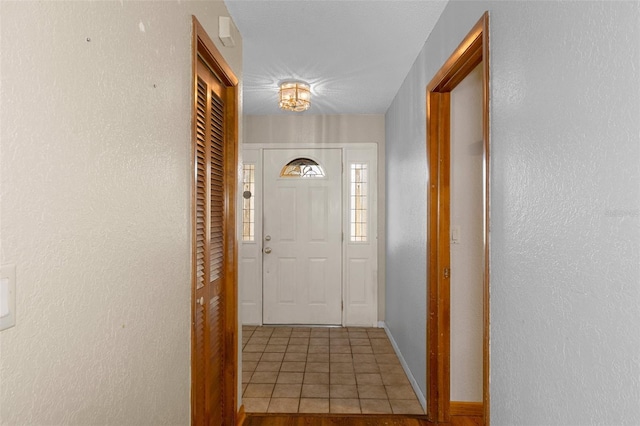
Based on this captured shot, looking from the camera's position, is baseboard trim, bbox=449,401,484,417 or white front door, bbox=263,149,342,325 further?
white front door, bbox=263,149,342,325

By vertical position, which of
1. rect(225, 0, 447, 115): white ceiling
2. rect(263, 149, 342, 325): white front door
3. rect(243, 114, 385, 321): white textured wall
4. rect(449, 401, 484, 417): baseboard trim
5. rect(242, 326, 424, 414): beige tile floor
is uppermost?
rect(225, 0, 447, 115): white ceiling

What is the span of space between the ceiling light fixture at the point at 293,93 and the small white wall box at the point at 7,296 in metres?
3.01

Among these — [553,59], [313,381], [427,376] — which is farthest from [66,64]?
[313,381]

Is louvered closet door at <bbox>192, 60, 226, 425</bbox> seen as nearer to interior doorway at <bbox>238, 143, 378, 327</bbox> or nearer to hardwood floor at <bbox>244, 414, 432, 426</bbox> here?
hardwood floor at <bbox>244, 414, 432, 426</bbox>

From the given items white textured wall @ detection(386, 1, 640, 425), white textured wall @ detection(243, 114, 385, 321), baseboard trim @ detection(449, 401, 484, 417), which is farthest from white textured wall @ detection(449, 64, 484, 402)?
white textured wall @ detection(243, 114, 385, 321)

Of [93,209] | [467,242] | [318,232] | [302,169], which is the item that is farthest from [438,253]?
[302,169]

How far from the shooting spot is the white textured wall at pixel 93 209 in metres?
0.80

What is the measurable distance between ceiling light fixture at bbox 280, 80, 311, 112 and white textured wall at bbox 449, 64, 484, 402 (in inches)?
53.2

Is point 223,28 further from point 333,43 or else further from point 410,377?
point 410,377

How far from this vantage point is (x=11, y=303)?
0.76 m

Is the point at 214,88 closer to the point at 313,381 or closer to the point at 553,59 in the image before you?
the point at 553,59

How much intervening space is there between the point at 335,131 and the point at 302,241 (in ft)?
4.14

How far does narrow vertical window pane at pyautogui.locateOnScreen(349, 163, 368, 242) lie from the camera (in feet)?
15.8

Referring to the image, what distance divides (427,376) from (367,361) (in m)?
1.06
